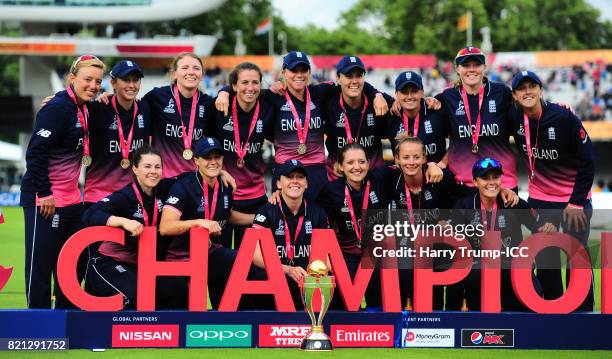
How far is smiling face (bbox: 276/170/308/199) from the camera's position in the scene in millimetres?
7434

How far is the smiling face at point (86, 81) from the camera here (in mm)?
7562

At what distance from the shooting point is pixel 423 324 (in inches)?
288

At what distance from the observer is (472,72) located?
8.03 m

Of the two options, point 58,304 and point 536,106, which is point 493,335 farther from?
point 58,304

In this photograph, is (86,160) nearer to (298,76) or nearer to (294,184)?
(294,184)

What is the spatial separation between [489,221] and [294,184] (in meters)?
1.56

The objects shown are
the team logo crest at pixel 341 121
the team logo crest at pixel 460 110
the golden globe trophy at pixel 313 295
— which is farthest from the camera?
the team logo crest at pixel 341 121

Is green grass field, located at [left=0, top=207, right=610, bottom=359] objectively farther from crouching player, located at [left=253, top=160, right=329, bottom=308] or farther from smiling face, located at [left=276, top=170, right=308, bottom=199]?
smiling face, located at [left=276, top=170, right=308, bottom=199]

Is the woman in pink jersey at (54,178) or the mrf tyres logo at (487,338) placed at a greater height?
the woman in pink jersey at (54,178)

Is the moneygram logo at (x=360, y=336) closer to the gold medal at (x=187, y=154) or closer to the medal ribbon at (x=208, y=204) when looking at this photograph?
the medal ribbon at (x=208, y=204)

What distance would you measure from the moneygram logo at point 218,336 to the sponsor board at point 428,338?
1.19m

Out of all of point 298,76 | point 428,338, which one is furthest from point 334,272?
point 298,76

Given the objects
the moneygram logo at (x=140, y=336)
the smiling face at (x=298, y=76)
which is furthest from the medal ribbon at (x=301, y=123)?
the moneygram logo at (x=140, y=336)

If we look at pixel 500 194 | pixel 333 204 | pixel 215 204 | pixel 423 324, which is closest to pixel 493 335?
pixel 423 324
